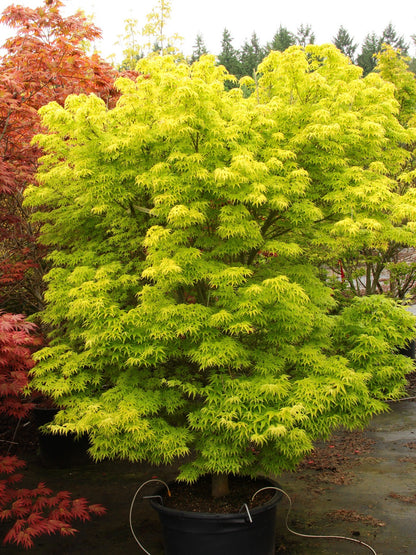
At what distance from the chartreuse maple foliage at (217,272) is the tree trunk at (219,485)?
31 centimetres

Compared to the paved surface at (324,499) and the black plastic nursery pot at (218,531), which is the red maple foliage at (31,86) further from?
the black plastic nursery pot at (218,531)

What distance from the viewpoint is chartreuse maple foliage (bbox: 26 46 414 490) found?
3555 millimetres

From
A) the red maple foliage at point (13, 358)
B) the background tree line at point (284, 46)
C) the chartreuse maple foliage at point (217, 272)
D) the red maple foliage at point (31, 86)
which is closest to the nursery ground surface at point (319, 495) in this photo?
the chartreuse maple foliage at point (217, 272)

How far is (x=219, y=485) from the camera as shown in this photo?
13.7ft

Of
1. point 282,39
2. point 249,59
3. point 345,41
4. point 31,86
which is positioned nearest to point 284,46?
point 282,39

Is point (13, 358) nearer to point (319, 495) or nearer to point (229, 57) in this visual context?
point (319, 495)

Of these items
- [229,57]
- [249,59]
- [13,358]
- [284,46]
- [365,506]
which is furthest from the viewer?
[284,46]

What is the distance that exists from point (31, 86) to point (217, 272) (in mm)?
3697

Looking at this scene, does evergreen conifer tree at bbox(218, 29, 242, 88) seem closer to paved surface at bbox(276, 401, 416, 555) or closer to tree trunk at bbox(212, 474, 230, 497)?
paved surface at bbox(276, 401, 416, 555)

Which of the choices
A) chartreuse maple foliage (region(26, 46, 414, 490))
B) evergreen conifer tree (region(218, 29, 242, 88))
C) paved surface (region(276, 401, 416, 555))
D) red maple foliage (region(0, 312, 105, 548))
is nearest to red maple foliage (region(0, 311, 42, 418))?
red maple foliage (region(0, 312, 105, 548))

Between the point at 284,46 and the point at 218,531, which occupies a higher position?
the point at 284,46

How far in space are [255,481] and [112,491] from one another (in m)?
2.06

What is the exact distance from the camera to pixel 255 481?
4371mm

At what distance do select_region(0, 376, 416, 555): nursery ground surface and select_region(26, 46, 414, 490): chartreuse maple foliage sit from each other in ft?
3.53
